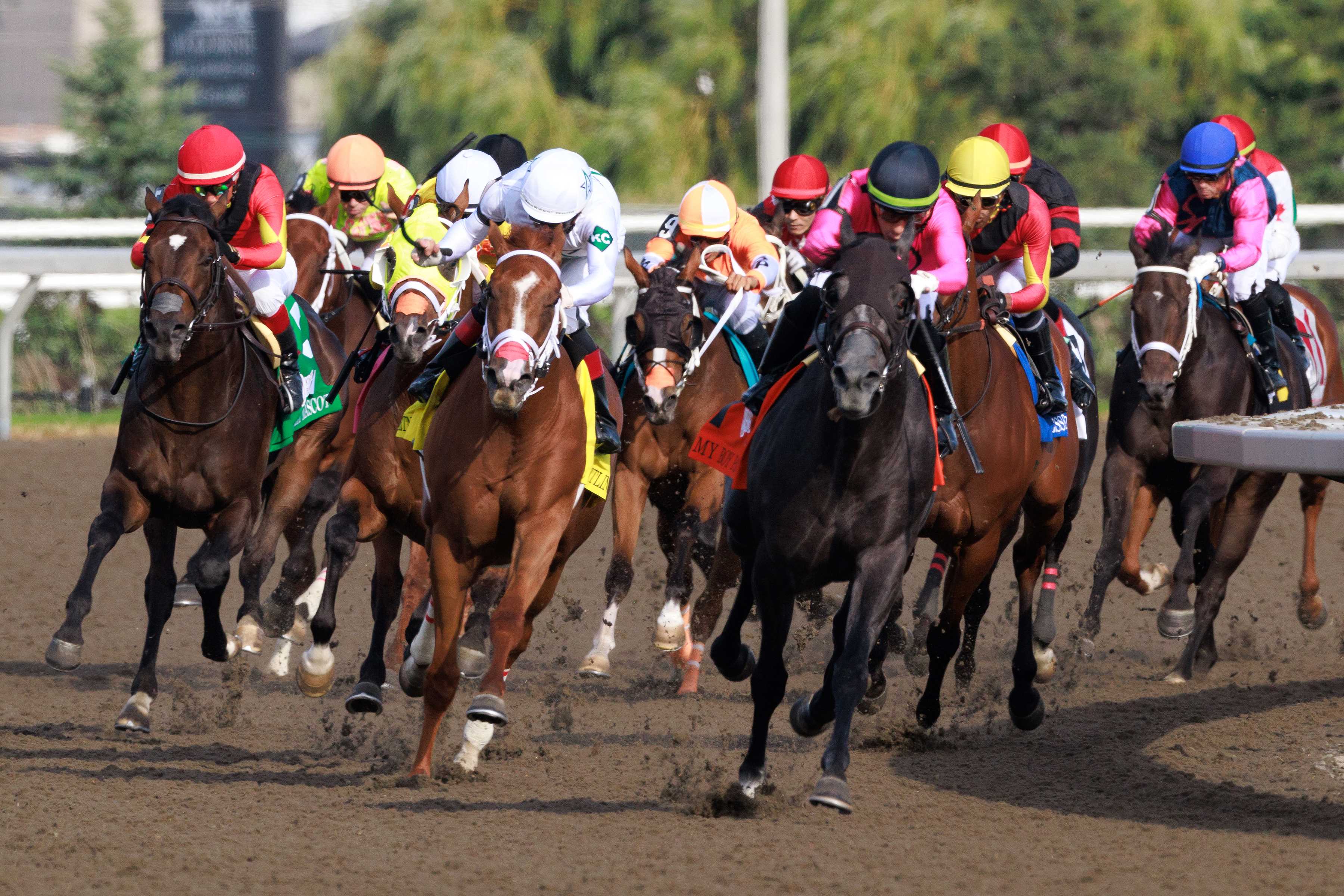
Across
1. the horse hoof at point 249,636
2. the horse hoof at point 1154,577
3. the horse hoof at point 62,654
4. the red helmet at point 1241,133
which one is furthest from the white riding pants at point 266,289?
the red helmet at point 1241,133

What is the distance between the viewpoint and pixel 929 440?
19.0 feet

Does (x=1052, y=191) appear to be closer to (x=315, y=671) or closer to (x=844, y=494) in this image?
(x=844, y=494)

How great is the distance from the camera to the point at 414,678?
6.50 meters

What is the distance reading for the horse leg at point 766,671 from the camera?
226 inches

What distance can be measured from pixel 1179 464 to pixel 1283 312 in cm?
111

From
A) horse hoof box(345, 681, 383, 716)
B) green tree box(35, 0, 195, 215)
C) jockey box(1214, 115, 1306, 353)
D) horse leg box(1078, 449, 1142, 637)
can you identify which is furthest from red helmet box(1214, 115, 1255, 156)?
green tree box(35, 0, 195, 215)

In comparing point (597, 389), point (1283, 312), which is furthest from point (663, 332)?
point (1283, 312)

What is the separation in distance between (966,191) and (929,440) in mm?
1327

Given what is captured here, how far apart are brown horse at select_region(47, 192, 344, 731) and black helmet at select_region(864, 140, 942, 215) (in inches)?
99.1

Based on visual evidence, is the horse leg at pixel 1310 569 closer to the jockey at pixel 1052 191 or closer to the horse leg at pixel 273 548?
the jockey at pixel 1052 191

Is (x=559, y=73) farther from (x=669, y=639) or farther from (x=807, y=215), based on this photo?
(x=669, y=639)

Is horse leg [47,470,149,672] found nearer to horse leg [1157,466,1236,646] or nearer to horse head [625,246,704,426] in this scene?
horse head [625,246,704,426]

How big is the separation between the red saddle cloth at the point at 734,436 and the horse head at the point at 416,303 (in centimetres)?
129

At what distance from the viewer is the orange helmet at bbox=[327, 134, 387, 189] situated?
9328 millimetres
